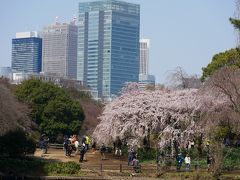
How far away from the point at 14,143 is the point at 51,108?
59.8ft

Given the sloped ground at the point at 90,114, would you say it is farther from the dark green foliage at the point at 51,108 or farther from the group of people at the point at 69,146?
the group of people at the point at 69,146

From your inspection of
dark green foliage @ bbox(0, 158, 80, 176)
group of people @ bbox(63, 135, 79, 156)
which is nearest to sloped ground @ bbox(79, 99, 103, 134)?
group of people @ bbox(63, 135, 79, 156)

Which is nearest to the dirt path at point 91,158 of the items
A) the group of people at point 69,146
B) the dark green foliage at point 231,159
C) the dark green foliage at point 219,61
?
the group of people at point 69,146

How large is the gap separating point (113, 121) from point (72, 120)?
13563 mm

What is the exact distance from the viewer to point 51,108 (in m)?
55.3

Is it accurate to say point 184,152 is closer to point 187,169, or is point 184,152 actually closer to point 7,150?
point 187,169

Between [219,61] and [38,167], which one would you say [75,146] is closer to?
[38,167]

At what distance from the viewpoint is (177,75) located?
203 feet

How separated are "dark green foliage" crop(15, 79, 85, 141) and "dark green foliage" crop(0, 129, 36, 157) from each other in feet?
54.9

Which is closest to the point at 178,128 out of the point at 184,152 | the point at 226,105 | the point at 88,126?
the point at 184,152

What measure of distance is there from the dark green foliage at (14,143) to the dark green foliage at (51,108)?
16747 millimetres

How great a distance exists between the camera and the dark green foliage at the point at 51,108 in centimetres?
5531

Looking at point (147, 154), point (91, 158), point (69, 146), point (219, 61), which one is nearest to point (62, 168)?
point (69, 146)

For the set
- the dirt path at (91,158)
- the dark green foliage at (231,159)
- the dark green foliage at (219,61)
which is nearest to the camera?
the dark green foliage at (231,159)
